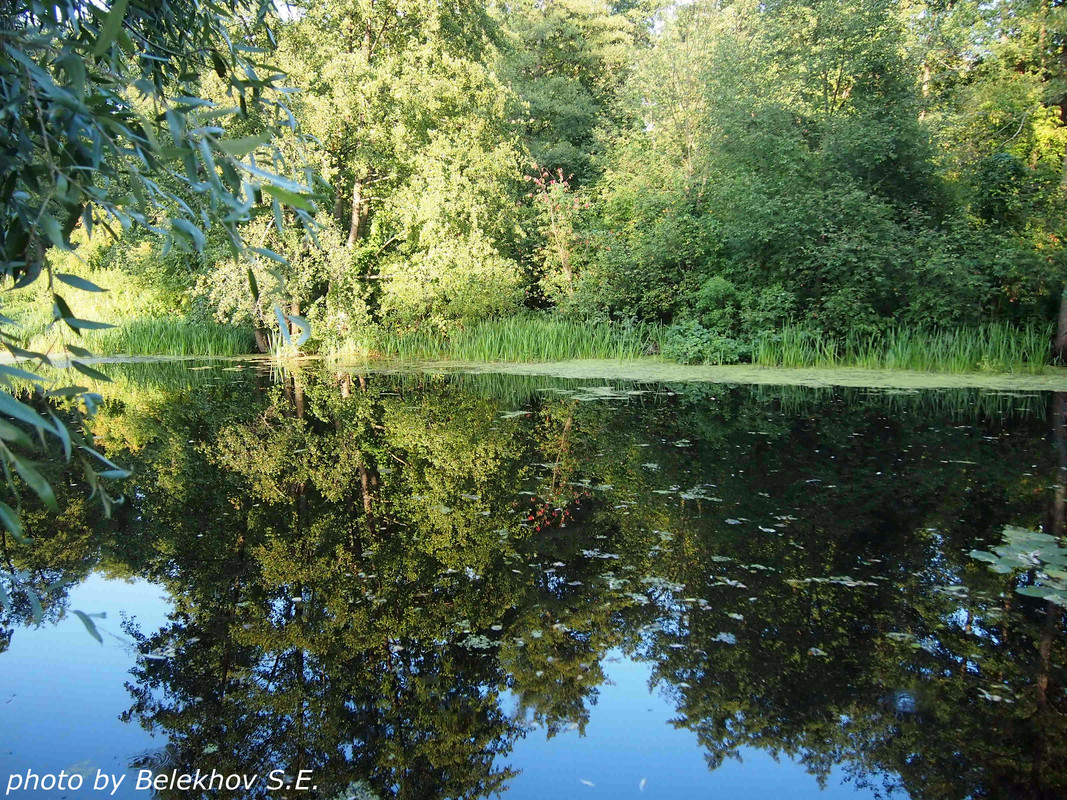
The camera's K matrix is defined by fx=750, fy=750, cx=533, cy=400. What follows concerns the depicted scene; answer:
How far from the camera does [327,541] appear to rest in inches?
149

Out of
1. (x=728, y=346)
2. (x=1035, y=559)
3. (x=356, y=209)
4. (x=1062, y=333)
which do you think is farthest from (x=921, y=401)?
(x=356, y=209)

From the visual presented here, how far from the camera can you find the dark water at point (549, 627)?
2.15 metres

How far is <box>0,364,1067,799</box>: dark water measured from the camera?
2150 millimetres

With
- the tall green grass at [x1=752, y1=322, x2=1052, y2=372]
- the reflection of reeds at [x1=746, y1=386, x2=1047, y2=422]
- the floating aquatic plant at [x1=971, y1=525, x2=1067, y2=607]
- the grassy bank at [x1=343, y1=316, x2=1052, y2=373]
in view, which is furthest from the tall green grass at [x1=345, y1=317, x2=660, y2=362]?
the floating aquatic plant at [x1=971, y1=525, x2=1067, y2=607]

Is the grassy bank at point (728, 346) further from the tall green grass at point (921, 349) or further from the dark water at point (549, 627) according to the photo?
the dark water at point (549, 627)

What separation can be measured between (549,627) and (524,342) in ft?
34.5

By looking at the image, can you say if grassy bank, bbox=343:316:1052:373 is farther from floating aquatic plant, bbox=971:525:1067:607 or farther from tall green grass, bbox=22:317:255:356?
floating aquatic plant, bbox=971:525:1067:607

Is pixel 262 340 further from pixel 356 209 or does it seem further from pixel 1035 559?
pixel 1035 559

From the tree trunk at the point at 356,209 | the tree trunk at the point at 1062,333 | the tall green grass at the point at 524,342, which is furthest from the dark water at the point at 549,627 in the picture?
the tree trunk at the point at 356,209

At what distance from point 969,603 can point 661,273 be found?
11071mm

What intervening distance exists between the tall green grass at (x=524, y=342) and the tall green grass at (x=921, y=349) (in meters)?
2.25

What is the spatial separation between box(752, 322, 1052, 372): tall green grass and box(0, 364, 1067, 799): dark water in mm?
5630

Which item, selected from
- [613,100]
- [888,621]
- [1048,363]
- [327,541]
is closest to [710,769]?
[888,621]

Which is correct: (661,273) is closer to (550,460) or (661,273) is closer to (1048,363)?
(1048,363)
